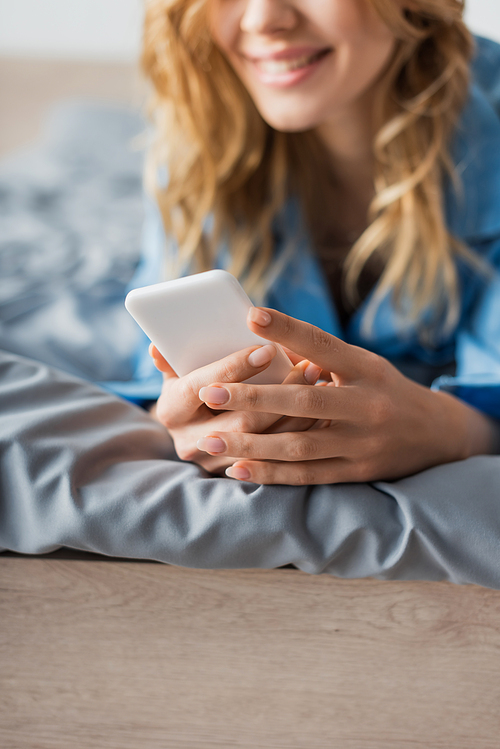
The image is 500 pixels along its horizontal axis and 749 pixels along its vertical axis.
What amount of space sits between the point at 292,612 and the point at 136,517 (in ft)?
0.47

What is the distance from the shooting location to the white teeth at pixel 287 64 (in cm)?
68

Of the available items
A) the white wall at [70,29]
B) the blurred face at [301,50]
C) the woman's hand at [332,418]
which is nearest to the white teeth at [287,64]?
the blurred face at [301,50]

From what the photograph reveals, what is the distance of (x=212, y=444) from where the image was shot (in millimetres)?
395

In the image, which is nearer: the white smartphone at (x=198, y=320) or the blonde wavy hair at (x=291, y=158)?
the white smartphone at (x=198, y=320)

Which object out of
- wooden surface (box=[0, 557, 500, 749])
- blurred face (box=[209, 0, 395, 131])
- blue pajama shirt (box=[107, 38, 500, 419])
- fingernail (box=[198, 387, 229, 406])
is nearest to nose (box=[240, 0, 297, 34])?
blurred face (box=[209, 0, 395, 131])

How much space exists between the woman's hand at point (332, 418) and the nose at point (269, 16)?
44 centimetres

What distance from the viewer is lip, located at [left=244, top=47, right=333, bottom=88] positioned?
669 mm

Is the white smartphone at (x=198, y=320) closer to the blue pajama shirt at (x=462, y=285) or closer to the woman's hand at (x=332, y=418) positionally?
the woman's hand at (x=332, y=418)

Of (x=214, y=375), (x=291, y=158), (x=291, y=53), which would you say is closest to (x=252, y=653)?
(x=214, y=375)


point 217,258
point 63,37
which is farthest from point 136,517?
point 63,37

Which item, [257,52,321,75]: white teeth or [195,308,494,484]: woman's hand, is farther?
[257,52,321,75]: white teeth

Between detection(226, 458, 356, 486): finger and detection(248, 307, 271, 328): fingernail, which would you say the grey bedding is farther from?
detection(248, 307, 271, 328): fingernail

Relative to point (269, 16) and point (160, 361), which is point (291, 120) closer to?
point (269, 16)

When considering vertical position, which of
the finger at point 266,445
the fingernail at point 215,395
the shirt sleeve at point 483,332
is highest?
the fingernail at point 215,395
